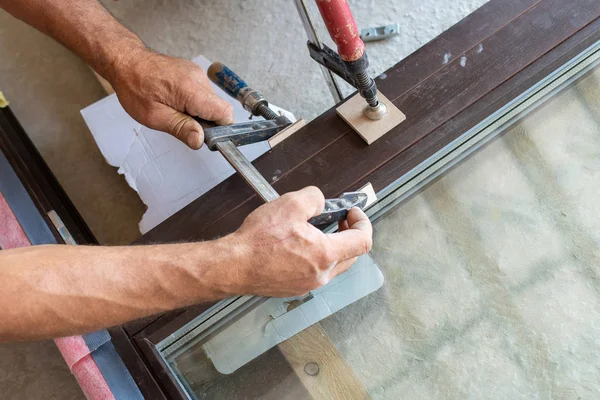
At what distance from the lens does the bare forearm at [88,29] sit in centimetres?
117

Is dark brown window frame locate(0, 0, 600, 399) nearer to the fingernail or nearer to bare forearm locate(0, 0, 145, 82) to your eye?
the fingernail

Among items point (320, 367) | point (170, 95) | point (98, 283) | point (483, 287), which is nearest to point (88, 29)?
point (170, 95)

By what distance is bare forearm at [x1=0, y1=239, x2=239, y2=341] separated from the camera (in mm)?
800

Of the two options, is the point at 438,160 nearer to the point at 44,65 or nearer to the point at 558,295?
the point at 558,295

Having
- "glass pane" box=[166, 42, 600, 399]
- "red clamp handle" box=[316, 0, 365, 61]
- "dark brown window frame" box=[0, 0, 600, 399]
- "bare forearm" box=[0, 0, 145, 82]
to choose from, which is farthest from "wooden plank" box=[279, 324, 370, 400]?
"bare forearm" box=[0, 0, 145, 82]

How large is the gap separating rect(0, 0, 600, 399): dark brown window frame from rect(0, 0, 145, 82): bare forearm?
32 cm

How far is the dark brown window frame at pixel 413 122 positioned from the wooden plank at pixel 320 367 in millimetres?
183

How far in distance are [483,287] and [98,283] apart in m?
0.64

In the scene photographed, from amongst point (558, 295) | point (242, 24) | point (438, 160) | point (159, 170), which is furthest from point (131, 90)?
point (558, 295)

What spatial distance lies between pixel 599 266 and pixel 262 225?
593 mm

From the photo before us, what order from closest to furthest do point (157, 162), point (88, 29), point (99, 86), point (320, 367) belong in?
point (320, 367) → point (88, 29) → point (157, 162) → point (99, 86)

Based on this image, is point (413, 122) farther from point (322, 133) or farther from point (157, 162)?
point (157, 162)

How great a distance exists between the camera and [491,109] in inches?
42.6

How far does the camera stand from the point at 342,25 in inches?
35.4
